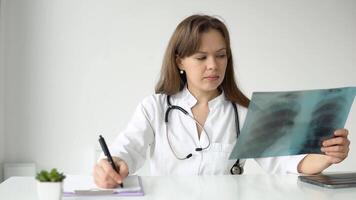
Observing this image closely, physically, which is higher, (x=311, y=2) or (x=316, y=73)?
(x=311, y=2)

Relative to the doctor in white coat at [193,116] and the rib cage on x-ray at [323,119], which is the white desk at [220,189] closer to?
the rib cage on x-ray at [323,119]

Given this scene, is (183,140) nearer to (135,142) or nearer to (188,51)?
(135,142)

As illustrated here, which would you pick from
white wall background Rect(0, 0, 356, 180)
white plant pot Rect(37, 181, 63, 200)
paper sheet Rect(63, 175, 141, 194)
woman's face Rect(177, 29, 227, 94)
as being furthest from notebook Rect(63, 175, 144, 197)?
white wall background Rect(0, 0, 356, 180)

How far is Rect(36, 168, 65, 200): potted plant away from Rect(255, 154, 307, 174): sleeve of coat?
2.59 ft

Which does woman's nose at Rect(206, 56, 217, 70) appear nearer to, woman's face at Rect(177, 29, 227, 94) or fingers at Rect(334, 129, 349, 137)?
woman's face at Rect(177, 29, 227, 94)

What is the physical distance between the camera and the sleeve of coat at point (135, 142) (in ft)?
4.67

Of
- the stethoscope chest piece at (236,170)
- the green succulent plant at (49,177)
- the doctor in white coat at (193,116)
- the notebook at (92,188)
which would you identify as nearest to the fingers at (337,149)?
the doctor in white coat at (193,116)

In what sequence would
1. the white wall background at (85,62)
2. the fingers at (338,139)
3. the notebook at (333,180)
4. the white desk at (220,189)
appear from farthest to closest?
the white wall background at (85,62) → the fingers at (338,139) → the notebook at (333,180) → the white desk at (220,189)

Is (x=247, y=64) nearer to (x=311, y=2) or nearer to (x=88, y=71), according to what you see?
(x=311, y=2)

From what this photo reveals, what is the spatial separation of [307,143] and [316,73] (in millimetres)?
1882

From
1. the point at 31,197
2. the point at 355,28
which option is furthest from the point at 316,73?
the point at 31,197

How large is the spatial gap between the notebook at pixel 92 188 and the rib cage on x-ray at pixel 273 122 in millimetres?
334

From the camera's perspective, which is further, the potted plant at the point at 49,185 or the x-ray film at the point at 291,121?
the x-ray film at the point at 291,121

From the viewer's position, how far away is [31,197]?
3.32ft
